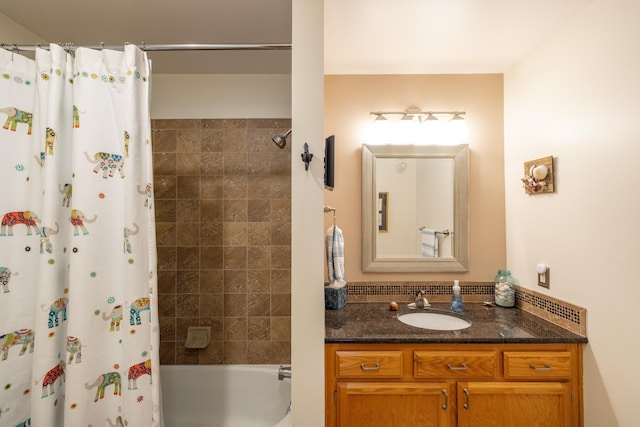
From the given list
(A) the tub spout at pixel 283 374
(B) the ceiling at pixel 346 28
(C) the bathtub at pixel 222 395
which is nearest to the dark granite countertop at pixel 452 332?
(A) the tub spout at pixel 283 374

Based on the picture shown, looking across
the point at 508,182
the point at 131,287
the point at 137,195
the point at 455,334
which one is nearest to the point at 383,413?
the point at 455,334

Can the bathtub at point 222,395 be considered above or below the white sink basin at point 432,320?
below

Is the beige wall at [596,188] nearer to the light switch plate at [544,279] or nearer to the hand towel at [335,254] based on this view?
the light switch plate at [544,279]

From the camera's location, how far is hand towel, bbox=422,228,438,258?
1.99 m

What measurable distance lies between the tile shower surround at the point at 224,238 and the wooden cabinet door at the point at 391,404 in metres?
0.81

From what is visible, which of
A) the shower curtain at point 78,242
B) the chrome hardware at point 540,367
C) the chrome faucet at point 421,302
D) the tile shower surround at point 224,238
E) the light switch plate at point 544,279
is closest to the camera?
the shower curtain at point 78,242

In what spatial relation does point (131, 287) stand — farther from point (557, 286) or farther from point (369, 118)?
point (557, 286)

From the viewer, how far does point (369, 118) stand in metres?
2.03

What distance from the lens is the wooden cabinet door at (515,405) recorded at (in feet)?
4.51

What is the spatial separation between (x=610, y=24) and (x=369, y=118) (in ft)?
4.00

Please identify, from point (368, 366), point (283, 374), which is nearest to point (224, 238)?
point (283, 374)

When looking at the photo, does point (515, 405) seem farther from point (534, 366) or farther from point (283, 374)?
point (283, 374)

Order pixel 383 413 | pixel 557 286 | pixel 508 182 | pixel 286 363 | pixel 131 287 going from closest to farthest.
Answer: pixel 131 287 → pixel 383 413 → pixel 557 286 → pixel 508 182 → pixel 286 363

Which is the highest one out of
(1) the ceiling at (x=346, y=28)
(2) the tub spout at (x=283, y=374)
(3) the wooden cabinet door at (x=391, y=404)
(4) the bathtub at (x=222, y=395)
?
(1) the ceiling at (x=346, y=28)
